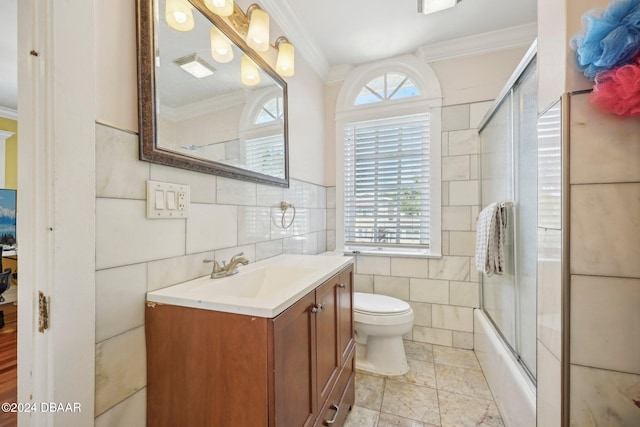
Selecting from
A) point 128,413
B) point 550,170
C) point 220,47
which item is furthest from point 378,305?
point 220,47

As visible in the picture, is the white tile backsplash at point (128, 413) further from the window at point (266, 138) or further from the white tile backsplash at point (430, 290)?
the white tile backsplash at point (430, 290)

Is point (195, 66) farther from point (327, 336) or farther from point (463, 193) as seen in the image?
point (463, 193)

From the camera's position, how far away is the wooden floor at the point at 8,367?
1.38 metres

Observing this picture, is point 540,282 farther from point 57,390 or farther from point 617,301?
point 57,390

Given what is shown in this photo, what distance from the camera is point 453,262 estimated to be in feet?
6.74

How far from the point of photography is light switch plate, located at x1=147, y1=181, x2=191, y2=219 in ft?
2.75

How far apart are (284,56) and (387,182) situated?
4.23 ft

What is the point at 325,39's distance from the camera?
6.57 ft

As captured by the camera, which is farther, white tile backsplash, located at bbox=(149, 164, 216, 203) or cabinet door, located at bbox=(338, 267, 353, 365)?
cabinet door, located at bbox=(338, 267, 353, 365)

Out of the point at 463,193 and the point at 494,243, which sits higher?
the point at 463,193

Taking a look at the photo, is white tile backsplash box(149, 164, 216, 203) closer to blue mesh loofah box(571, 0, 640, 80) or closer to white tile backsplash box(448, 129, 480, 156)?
blue mesh loofah box(571, 0, 640, 80)

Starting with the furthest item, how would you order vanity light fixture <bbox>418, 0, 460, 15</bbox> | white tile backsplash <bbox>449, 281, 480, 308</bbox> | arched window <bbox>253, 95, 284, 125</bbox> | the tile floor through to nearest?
white tile backsplash <bbox>449, 281, 480, 308</bbox>
vanity light fixture <bbox>418, 0, 460, 15</bbox>
arched window <bbox>253, 95, 284, 125</bbox>
the tile floor

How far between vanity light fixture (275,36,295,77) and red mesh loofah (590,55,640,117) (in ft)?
4.55

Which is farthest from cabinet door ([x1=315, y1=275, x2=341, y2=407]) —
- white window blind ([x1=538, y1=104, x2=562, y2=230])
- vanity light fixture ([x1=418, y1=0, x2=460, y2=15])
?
vanity light fixture ([x1=418, y1=0, x2=460, y2=15])
